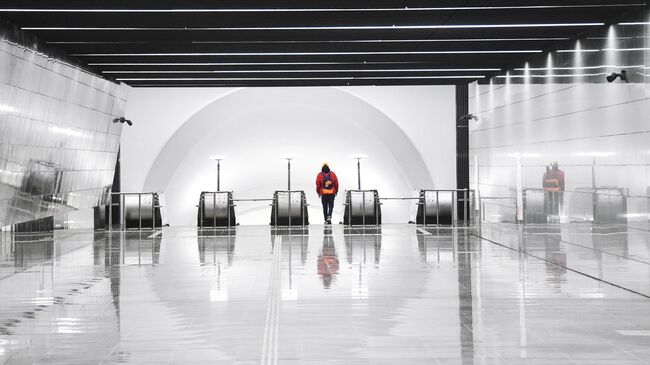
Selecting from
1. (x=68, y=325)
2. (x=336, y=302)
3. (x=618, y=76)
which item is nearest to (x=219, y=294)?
(x=336, y=302)

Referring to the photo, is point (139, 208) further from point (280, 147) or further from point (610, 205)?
point (610, 205)

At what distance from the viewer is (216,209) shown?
→ 25688mm

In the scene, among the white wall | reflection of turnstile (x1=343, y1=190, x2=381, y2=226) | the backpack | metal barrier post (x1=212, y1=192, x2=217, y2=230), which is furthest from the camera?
the white wall

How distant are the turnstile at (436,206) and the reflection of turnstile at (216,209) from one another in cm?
530

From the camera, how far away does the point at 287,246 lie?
18.5 m

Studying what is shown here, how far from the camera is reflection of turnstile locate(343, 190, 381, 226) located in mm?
25922

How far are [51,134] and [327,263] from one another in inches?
288

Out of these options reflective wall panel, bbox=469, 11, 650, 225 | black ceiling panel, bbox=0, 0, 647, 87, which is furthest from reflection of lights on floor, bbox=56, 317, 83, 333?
reflective wall panel, bbox=469, 11, 650, 225

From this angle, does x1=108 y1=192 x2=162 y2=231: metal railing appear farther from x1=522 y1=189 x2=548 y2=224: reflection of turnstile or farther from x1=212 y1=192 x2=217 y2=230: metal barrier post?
x1=522 y1=189 x2=548 y2=224: reflection of turnstile

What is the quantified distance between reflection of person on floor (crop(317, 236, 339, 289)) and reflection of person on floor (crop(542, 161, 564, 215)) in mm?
3825

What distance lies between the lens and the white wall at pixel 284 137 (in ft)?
92.1

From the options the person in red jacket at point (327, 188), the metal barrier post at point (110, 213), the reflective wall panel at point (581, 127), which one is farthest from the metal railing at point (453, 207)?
the metal barrier post at point (110, 213)

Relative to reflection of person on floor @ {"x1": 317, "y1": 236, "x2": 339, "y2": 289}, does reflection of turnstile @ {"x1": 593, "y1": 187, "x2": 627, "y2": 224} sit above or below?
above

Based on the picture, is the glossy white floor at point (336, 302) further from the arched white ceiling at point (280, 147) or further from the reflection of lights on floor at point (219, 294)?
the arched white ceiling at point (280, 147)
